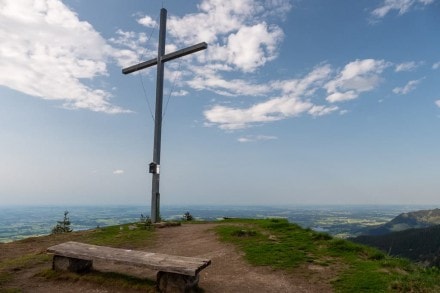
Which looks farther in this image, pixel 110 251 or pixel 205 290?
pixel 110 251

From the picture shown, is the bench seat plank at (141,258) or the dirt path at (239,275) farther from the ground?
the bench seat plank at (141,258)

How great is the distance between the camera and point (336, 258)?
34.8ft

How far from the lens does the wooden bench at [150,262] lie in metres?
7.69

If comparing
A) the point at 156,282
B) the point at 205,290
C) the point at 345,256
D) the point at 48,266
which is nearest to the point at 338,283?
the point at 345,256

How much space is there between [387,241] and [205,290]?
12716 cm

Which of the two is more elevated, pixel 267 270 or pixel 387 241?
pixel 267 270

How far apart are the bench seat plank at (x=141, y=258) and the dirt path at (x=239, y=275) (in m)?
0.93

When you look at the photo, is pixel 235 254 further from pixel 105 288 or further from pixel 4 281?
pixel 4 281

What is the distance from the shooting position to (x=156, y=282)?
8141mm

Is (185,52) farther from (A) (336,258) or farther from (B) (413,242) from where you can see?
(B) (413,242)

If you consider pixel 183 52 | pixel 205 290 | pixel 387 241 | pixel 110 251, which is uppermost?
pixel 183 52

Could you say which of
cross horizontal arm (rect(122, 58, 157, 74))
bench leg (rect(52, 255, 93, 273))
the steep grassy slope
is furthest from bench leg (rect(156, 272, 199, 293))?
the steep grassy slope

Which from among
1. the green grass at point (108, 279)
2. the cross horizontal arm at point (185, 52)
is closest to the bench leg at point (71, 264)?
the green grass at point (108, 279)

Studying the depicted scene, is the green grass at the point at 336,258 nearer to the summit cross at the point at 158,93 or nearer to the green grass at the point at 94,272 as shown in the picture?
the green grass at the point at 94,272
